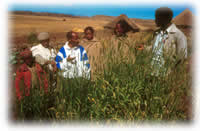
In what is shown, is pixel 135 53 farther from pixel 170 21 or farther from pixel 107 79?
pixel 170 21

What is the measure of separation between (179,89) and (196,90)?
24 cm

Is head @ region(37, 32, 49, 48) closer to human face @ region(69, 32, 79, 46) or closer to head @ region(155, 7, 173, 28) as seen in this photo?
human face @ region(69, 32, 79, 46)

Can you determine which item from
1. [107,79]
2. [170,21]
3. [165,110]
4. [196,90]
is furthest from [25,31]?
[196,90]

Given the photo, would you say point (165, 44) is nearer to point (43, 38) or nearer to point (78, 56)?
point (78, 56)

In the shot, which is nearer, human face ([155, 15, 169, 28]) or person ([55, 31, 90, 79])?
person ([55, 31, 90, 79])

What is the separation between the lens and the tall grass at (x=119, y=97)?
1934 mm

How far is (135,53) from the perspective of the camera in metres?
2.17

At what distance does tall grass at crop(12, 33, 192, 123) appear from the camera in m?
1.93

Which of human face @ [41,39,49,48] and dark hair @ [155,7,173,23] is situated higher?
dark hair @ [155,7,173,23]

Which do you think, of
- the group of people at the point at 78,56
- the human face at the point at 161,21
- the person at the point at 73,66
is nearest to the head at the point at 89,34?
the group of people at the point at 78,56

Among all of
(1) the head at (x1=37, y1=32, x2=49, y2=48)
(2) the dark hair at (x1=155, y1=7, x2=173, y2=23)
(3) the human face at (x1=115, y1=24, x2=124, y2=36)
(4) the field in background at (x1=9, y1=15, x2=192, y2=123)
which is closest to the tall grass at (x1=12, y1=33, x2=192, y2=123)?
(4) the field in background at (x1=9, y1=15, x2=192, y2=123)

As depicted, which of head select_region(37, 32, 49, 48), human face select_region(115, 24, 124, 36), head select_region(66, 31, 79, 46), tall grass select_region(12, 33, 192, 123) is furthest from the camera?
head select_region(37, 32, 49, 48)

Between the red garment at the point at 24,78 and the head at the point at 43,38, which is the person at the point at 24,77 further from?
the head at the point at 43,38

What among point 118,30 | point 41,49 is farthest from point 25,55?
point 118,30
